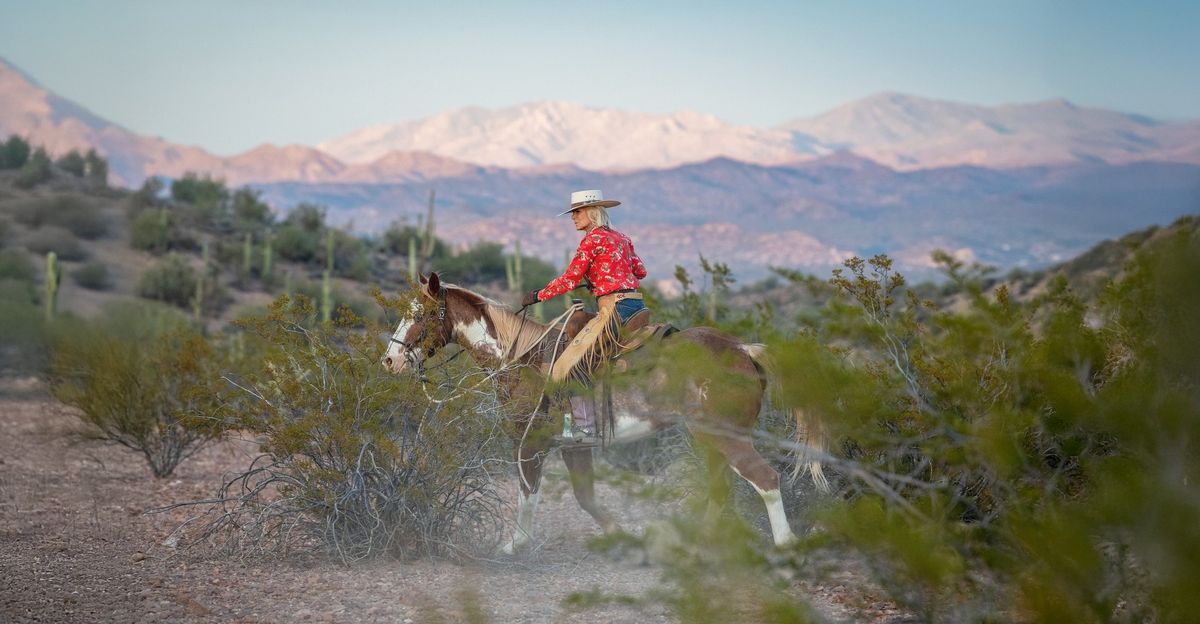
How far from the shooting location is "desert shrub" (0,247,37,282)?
100 feet

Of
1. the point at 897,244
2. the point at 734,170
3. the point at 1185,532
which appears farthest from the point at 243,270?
the point at 734,170

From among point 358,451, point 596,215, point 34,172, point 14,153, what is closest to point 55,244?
point 34,172

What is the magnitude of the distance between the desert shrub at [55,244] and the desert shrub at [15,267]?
11.4ft

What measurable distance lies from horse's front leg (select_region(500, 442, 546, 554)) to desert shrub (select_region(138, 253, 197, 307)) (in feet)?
91.1

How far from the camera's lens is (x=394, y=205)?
179 meters

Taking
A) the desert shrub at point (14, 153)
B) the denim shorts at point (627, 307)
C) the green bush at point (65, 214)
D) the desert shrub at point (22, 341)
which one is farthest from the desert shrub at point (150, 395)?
the desert shrub at point (14, 153)

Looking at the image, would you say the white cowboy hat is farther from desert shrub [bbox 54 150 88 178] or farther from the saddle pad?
desert shrub [bbox 54 150 88 178]

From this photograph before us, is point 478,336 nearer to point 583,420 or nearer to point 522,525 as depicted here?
point 583,420

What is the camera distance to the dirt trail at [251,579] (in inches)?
241

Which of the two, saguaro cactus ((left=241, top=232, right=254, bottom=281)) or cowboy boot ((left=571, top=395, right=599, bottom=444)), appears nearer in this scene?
cowboy boot ((left=571, top=395, right=599, bottom=444))

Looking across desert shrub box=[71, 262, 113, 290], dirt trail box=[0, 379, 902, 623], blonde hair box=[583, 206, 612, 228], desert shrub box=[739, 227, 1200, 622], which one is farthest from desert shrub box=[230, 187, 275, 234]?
desert shrub box=[739, 227, 1200, 622]

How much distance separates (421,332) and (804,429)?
8.89 ft

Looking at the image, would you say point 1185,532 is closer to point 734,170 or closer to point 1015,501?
point 1015,501

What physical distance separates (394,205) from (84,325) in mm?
162292
